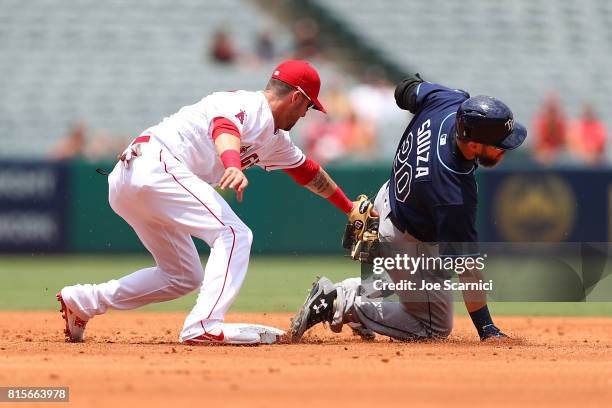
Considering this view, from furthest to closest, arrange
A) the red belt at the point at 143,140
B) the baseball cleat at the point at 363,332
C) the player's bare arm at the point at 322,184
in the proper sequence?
the player's bare arm at the point at 322,184
the baseball cleat at the point at 363,332
the red belt at the point at 143,140

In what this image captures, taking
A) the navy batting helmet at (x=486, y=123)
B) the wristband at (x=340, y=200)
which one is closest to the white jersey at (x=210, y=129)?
the wristband at (x=340, y=200)

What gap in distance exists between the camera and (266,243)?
1448 centimetres

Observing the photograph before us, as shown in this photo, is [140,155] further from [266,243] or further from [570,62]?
[570,62]

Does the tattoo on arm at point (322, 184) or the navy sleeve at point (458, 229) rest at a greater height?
the tattoo on arm at point (322, 184)

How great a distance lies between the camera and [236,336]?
6.14m

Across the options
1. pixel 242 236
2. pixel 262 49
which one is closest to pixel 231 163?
pixel 242 236

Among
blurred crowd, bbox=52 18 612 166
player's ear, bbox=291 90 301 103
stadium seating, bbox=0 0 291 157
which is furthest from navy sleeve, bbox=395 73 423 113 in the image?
stadium seating, bbox=0 0 291 157

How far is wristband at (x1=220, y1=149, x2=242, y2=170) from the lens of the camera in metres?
5.75

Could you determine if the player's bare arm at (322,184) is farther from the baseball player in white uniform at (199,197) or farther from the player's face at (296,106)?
the player's face at (296,106)

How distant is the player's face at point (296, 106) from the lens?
20.7 feet

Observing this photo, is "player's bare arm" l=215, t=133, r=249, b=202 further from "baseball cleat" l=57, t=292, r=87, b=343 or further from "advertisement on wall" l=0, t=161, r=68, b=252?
"advertisement on wall" l=0, t=161, r=68, b=252

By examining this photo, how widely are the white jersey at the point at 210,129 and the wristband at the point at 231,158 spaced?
0.83 feet

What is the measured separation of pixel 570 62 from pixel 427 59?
2.45m

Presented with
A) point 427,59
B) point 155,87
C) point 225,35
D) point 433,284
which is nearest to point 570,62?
point 427,59
